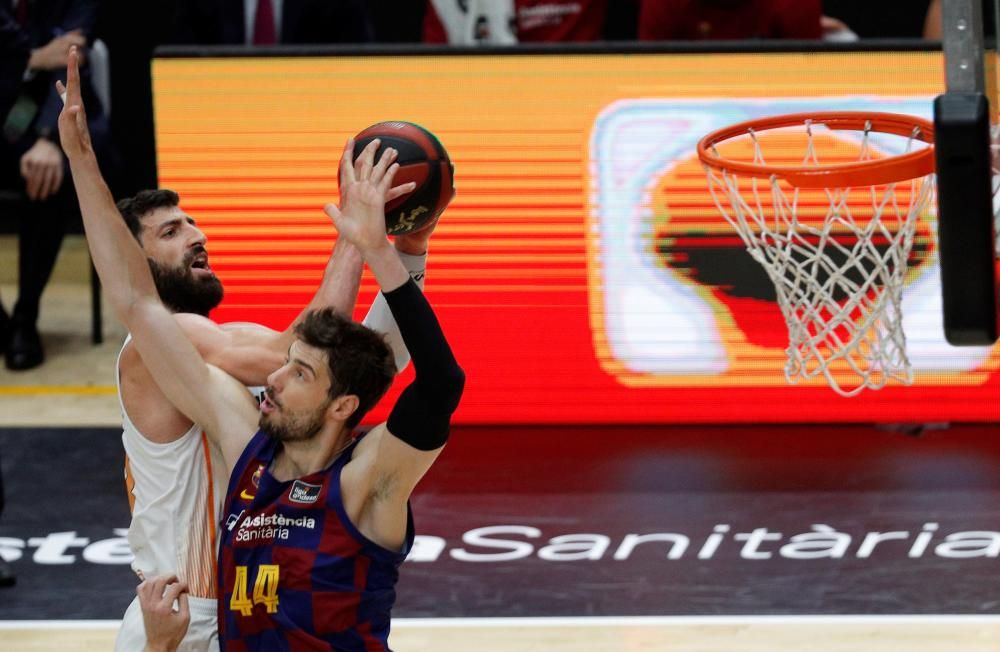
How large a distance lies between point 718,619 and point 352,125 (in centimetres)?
284

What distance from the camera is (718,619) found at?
5.60 metres

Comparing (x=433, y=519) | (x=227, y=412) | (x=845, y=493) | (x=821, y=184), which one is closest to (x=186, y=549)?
(x=227, y=412)

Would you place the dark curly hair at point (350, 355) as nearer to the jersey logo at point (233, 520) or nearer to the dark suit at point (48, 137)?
the jersey logo at point (233, 520)

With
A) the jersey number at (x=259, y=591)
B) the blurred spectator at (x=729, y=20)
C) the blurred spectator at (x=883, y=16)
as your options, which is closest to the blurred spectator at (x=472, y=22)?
the blurred spectator at (x=729, y=20)

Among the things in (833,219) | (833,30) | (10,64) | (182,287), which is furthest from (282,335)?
(833,30)

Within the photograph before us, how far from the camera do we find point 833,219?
5.45 metres

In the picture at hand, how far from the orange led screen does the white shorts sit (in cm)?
332

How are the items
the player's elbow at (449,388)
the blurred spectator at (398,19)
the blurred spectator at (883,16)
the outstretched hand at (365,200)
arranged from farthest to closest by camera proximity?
the blurred spectator at (398,19) < the blurred spectator at (883,16) < the player's elbow at (449,388) < the outstretched hand at (365,200)

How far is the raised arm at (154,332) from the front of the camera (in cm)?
379

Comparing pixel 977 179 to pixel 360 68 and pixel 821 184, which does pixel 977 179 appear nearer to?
pixel 821 184

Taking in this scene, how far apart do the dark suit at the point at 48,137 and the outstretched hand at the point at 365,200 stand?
17.1 ft

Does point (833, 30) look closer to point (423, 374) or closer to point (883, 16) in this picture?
point (883, 16)

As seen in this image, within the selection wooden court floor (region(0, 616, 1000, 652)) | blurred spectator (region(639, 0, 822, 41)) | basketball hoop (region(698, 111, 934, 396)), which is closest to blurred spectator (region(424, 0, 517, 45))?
blurred spectator (region(639, 0, 822, 41))

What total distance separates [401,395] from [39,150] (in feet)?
17.8
